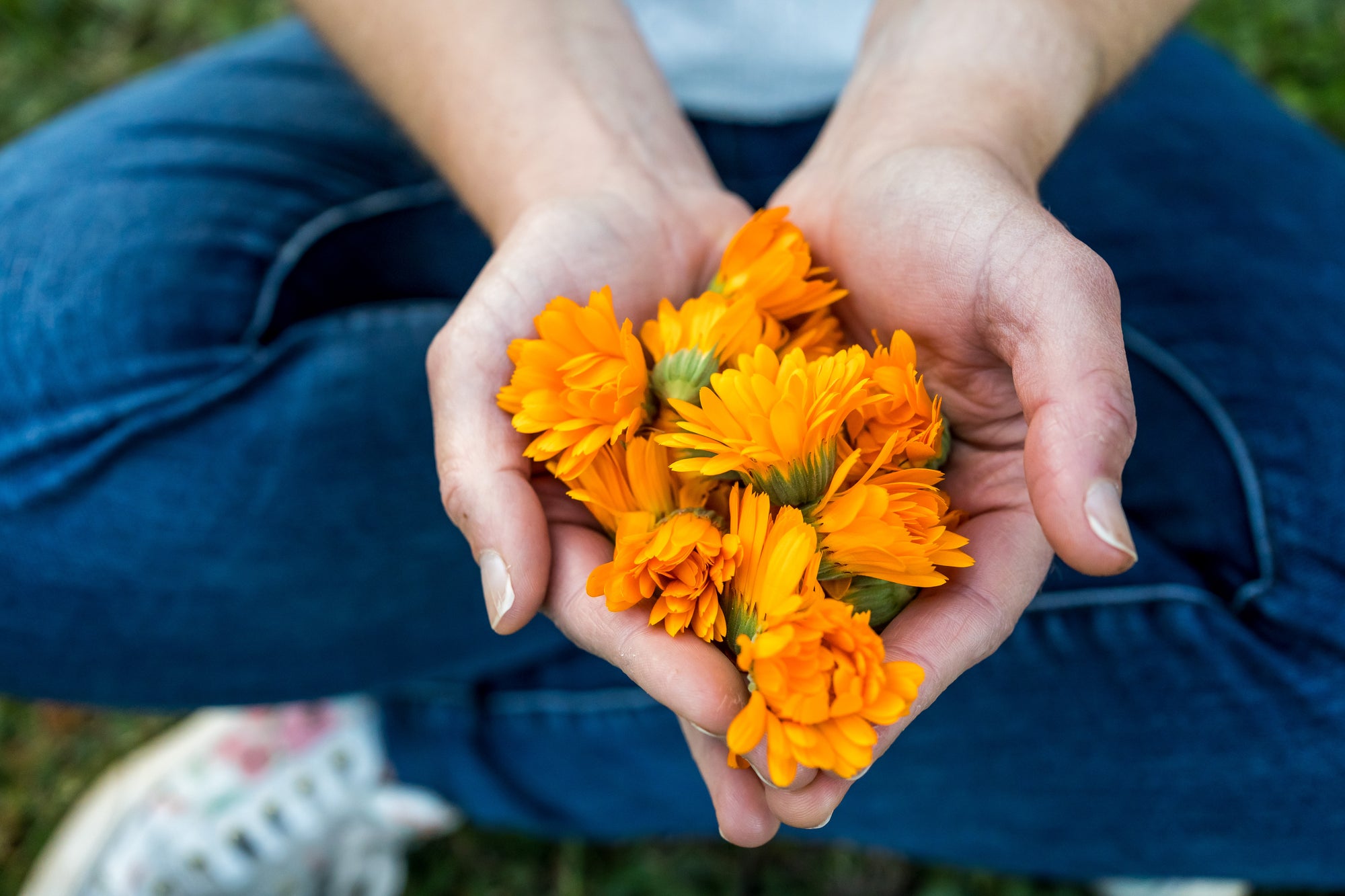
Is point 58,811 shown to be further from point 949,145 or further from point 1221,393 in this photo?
point 1221,393

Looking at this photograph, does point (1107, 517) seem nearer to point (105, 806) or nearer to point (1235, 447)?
point (1235, 447)

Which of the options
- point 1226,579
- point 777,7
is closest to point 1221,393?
point 1226,579

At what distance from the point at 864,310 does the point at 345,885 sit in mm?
1488

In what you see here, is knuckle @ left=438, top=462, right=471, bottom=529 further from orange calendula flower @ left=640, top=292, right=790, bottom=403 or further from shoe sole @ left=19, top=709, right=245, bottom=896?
shoe sole @ left=19, top=709, right=245, bottom=896

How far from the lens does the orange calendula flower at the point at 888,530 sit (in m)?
0.88

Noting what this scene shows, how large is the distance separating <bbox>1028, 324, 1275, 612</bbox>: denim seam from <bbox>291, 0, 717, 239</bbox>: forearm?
71 cm

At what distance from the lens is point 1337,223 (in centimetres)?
148

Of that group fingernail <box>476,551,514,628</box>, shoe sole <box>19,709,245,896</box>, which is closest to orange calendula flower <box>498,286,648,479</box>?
fingernail <box>476,551,514,628</box>

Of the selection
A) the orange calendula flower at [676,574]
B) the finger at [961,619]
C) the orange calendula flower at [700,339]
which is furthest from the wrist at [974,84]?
the orange calendula flower at [676,574]

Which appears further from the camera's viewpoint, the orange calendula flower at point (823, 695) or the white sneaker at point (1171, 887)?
the white sneaker at point (1171, 887)

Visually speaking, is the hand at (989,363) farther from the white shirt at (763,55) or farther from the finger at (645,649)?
the white shirt at (763,55)

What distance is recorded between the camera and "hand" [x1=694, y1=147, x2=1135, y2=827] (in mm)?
801

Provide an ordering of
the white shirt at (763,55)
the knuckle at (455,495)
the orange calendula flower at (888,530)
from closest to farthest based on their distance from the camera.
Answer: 1. the orange calendula flower at (888,530)
2. the knuckle at (455,495)
3. the white shirt at (763,55)

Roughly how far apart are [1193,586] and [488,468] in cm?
91
